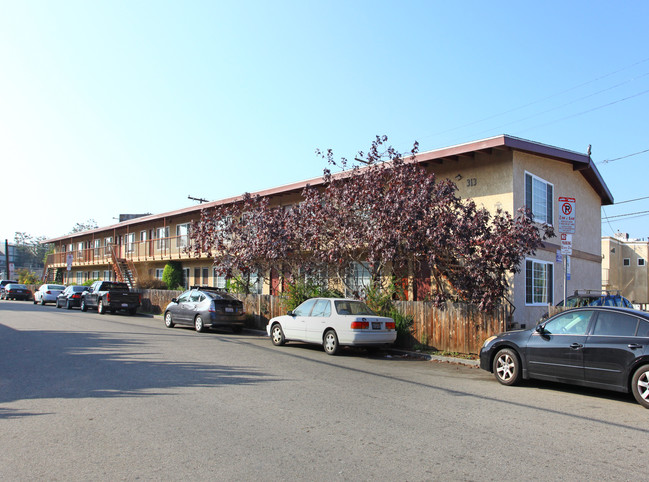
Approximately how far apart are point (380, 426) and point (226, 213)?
1640 cm

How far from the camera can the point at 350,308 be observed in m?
13.9

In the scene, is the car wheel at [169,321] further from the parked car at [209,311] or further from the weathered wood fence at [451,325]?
the weathered wood fence at [451,325]

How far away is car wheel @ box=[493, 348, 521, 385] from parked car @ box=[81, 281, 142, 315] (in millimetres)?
22343

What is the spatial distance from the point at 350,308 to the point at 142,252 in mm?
28209

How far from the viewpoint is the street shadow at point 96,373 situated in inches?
326

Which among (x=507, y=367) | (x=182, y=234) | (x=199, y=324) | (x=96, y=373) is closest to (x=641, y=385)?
(x=507, y=367)

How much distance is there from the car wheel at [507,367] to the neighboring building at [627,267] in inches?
1639

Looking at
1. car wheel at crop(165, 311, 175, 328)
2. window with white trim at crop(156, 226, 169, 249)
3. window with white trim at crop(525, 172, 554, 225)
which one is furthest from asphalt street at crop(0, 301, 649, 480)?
window with white trim at crop(156, 226, 169, 249)

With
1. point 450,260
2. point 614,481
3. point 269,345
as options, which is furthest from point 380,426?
point 269,345

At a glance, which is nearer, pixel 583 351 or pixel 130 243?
pixel 583 351

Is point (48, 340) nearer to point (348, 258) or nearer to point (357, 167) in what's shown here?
point (348, 258)

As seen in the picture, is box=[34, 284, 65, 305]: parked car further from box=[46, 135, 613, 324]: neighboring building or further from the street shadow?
the street shadow

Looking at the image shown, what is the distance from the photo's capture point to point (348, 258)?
58.6 ft

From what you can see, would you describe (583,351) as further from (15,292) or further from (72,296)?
(15,292)
